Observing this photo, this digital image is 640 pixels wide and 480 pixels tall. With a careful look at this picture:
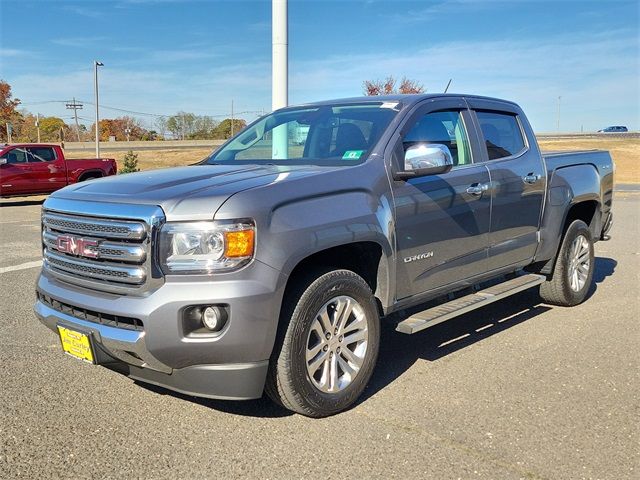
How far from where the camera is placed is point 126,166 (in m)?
22.9

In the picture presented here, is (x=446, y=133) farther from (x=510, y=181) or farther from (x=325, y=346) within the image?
(x=325, y=346)

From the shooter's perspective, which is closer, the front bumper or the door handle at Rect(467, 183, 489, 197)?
the front bumper

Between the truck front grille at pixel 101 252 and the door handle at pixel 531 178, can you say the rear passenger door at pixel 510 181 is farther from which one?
the truck front grille at pixel 101 252

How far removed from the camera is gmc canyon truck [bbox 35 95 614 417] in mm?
3098

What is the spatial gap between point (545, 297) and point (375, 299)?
9.43ft

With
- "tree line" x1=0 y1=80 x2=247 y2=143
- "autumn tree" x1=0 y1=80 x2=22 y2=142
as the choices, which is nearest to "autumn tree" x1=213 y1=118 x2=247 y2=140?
"tree line" x1=0 y1=80 x2=247 y2=143

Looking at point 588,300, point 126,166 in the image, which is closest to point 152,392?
point 588,300

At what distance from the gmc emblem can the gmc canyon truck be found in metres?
0.01

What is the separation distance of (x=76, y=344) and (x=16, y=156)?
1615cm

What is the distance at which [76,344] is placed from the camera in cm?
341

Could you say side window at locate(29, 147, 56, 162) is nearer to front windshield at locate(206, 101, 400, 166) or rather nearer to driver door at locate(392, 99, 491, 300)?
front windshield at locate(206, 101, 400, 166)

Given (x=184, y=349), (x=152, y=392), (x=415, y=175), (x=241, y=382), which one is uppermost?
(x=415, y=175)

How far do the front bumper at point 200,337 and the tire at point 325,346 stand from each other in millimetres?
151

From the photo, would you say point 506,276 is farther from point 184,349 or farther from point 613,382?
point 184,349
